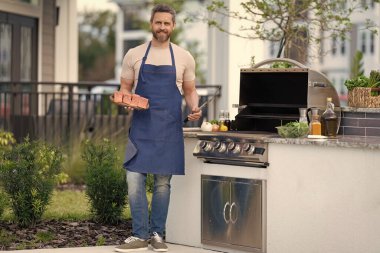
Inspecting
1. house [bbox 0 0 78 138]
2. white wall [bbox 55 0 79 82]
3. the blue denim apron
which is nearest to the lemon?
the blue denim apron

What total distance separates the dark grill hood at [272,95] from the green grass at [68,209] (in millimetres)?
1735

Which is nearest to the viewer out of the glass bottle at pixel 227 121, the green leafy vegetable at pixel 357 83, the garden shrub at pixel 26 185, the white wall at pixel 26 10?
the green leafy vegetable at pixel 357 83

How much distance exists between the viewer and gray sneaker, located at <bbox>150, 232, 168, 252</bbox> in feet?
27.2

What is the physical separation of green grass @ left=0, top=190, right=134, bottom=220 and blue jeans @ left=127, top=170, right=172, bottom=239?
1647 millimetres

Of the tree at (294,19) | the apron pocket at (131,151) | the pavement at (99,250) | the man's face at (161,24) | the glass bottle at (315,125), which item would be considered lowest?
the pavement at (99,250)

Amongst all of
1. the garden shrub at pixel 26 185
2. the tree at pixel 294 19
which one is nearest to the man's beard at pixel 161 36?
the garden shrub at pixel 26 185

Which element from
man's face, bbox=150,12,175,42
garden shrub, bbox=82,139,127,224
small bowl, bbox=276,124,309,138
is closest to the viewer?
small bowl, bbox=276,124,309,138

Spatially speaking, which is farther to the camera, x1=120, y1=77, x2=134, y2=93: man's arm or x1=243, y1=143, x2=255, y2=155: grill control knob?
x1=120, y1=77, x2=134, y2=93: man's arm

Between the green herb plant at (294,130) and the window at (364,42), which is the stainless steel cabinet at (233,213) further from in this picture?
the window at (364,42)

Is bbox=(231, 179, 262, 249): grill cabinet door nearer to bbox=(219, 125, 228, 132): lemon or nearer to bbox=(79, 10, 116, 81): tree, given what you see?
bbox=(219, 125, 228, 132): lemon

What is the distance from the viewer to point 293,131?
7.97 metres

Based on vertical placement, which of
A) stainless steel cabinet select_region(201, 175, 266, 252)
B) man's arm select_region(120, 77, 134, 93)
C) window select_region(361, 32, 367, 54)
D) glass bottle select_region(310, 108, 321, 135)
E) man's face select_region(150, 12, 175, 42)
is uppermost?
window select_region(361, 32, 367, 54)

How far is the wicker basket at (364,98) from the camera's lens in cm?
836

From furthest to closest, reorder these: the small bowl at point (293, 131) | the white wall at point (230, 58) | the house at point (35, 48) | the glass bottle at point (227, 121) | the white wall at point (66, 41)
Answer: the white wall at point (66, 41) < the house at point (35, 48) < the white wall at point (230, 58) < the glass bottle at point (227, 121) < the small bowl at point (293, 131)
